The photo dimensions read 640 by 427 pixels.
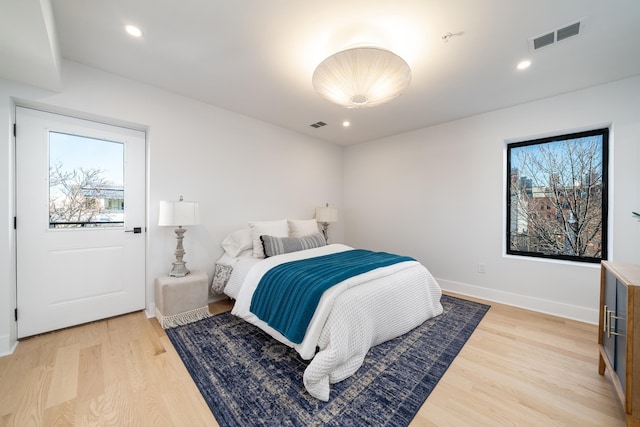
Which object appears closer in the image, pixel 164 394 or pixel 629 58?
pixel 164 394

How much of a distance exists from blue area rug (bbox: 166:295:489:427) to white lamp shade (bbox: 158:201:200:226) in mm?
1063

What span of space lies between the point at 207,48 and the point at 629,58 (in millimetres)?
3626

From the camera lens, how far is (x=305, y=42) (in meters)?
1.93

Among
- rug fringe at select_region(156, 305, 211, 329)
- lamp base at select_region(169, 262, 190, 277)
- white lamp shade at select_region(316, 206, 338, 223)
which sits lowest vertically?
rug fringe at select_region(156, 305, 211, 329)

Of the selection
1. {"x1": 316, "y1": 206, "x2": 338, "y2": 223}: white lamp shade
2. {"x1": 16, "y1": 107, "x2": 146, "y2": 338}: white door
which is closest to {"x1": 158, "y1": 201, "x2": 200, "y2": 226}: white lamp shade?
{"x1": 16, "y1": 107, "x2": 146, "y2": 338}: white door

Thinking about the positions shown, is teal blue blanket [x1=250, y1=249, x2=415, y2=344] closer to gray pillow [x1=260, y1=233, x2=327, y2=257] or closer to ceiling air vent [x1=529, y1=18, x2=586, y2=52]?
gray pillow [x1=260, y1=233, x2=327, y2=257]

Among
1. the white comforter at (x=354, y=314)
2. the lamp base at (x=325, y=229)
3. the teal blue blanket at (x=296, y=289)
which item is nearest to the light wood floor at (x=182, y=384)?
the white comforter at (x=354, y=314)

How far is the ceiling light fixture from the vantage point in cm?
168

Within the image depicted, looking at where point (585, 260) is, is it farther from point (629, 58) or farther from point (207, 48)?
point (207, 48)

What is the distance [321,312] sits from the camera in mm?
1755

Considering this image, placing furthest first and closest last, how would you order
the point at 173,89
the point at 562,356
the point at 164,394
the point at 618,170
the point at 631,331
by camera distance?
the point at 173,89
the point at 618,170
the point at 562,356
the point at 164,394
the point at 631,331

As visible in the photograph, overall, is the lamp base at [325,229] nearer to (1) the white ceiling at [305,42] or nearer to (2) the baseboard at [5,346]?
(1) the white ceiling at [305,42]

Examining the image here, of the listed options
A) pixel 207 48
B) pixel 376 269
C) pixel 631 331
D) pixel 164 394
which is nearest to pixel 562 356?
pixel 631 331

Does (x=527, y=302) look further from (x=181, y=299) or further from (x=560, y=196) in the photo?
(x=181, y=299)
